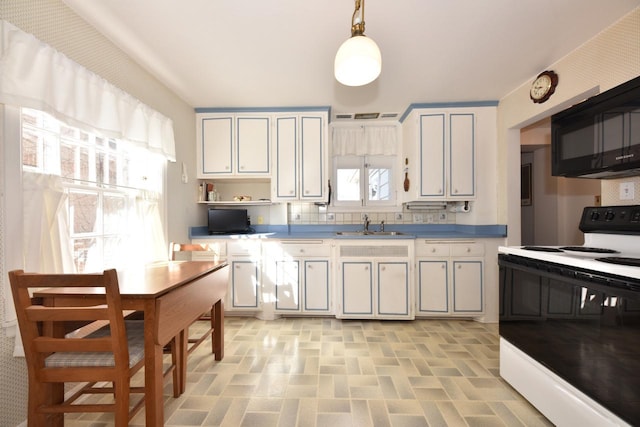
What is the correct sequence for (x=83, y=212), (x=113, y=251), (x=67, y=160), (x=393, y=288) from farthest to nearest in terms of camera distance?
(x=393, y=288) < (x=113, y=251) < (x=83, y=212) < (x=67, y=160)

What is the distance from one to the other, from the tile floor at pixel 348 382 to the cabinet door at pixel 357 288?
0.75 feet

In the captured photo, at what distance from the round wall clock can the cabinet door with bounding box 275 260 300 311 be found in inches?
106

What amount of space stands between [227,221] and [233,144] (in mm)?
904

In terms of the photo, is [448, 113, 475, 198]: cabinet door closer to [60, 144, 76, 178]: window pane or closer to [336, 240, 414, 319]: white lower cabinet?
[336, 240, 414, 319]: white lower cabinet

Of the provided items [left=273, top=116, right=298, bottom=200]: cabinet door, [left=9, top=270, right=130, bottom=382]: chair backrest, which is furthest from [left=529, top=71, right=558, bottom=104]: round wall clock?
[left=9, top=270, right=130, bottom=382]: chair backrest

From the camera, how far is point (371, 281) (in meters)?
2.82

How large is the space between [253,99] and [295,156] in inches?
29.2

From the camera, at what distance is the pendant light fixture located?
3.77ft

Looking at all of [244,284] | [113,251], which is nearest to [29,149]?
[113,251]

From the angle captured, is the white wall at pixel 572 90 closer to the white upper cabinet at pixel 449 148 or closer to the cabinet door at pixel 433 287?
the white upper cabinet at pixel 449 148

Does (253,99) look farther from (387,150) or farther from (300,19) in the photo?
(387,150)

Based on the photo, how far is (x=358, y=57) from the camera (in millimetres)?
1152

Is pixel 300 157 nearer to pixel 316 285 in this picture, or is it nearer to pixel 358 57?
pixel 316 285

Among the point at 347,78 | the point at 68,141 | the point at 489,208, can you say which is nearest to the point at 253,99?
the point at 68,141
